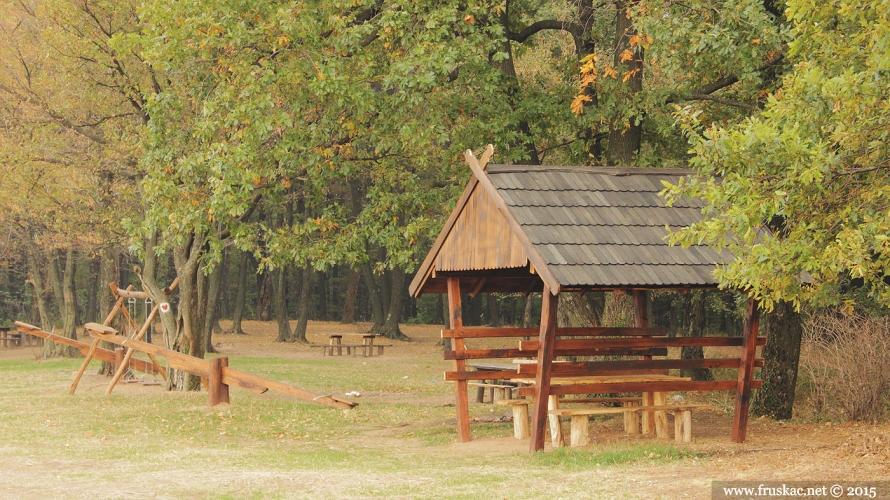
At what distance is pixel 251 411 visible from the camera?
1617cm

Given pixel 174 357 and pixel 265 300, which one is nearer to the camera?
pixel 174 357

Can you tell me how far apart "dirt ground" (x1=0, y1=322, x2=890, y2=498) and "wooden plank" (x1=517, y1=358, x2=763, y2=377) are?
984 mm

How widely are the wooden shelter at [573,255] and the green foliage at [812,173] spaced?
2.85 m

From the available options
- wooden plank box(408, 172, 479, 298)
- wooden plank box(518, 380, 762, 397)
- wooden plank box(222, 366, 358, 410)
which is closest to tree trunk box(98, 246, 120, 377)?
wooden plank box(222, 366, 358, 410)

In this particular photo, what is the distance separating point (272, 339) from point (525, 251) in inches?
1146

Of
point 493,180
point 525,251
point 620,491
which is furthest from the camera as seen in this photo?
point 493,180

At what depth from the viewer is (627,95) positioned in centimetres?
1538

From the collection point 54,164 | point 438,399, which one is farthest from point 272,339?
point 438,399

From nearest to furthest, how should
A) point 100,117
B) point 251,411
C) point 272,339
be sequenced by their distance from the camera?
point 251,411 → point 100,117 → point 272,339

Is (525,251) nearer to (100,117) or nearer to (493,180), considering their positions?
(493,180)

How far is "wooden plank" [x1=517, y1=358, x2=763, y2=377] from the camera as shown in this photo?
38.1 feet

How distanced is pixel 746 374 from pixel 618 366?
161 cm

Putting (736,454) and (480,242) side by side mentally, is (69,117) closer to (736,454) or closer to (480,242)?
(480,242)

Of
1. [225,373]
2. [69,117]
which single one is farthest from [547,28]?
[69,117]
